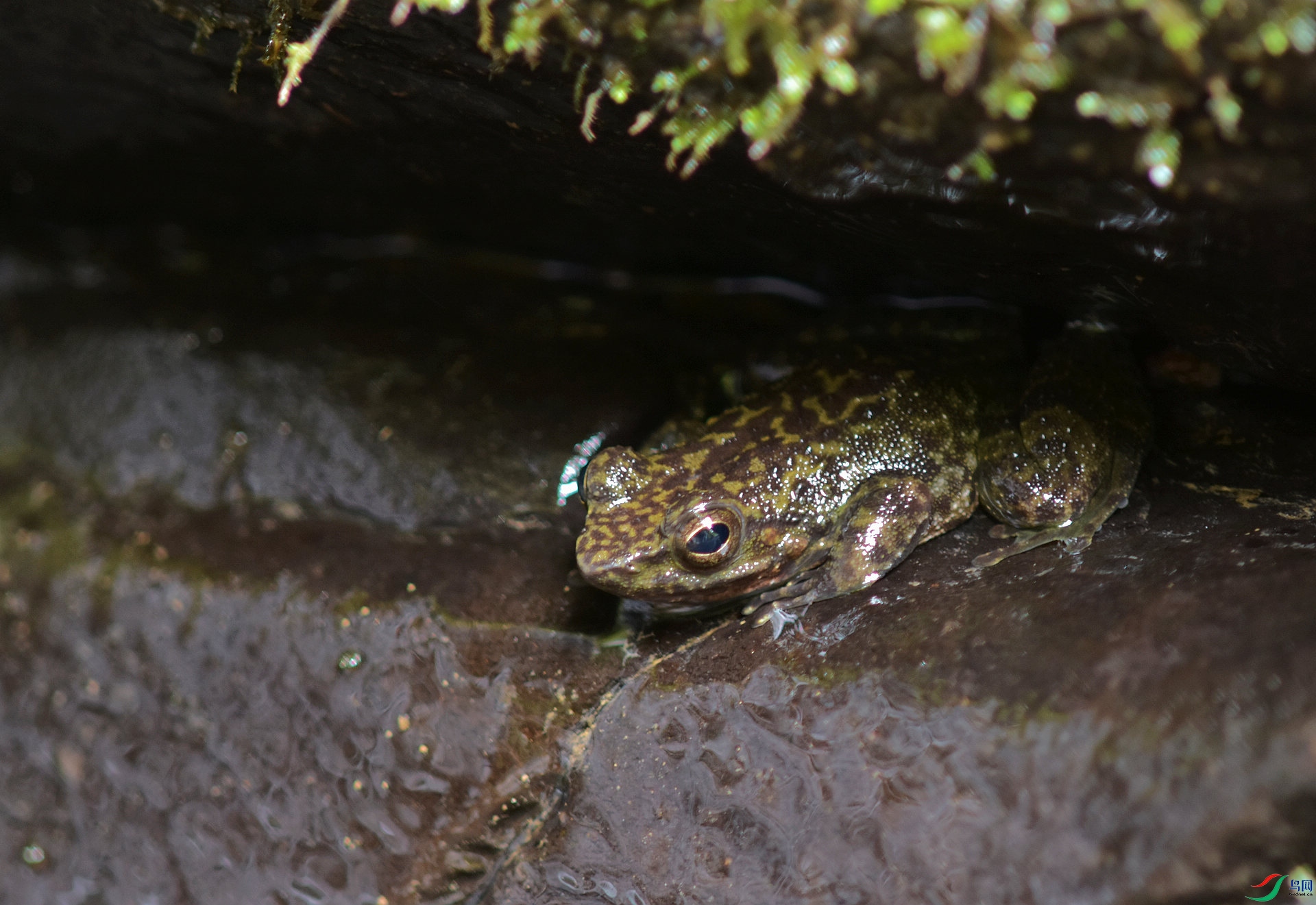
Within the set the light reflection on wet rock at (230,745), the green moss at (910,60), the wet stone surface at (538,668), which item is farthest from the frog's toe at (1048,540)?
the light reflection on wet rock at (230,745)

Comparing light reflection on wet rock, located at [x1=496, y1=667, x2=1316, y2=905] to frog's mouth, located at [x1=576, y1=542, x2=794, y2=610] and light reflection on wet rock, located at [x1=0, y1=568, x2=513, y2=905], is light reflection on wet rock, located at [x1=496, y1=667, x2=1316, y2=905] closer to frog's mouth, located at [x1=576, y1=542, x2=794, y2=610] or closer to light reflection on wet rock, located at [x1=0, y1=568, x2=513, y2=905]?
frog's mouth, located at [x1=576, y1=542, x2=794, y2=610]

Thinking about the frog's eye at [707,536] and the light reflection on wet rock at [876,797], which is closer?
the light reflection on wet rock at [876,797]

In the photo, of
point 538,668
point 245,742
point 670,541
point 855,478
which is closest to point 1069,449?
point 855,478

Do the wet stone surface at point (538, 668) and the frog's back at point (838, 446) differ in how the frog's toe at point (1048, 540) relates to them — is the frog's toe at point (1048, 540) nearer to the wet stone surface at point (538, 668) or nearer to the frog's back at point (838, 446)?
Result: the wet stone surface at point (538, 668)

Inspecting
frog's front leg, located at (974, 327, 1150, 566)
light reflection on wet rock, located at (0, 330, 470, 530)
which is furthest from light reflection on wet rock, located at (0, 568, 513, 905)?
frog's front leg, located at (974, 327, 1150, 566)

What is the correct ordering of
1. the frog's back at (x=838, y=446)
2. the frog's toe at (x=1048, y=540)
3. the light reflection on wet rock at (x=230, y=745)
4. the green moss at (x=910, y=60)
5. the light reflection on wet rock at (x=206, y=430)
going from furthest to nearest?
the light reflection on wet rock at (x=206, y=430) < the frog's back at (x=838, y=446) < the light reflection on wet rock at (x=230, y=745) < the frog's toe at (x=1048, y=540) < the green moss at (x=910, y=60)

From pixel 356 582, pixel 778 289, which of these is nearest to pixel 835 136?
pixel 778 289

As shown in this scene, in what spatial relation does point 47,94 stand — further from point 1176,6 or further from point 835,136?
point 1176,6

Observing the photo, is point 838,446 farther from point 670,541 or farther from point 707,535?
point 670,541
